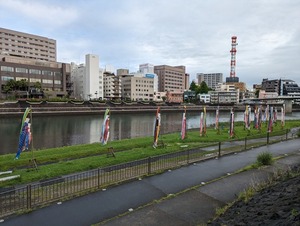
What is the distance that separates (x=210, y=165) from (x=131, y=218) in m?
7.03

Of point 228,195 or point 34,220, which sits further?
point 228,195

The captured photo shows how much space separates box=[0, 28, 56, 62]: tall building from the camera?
368 feet

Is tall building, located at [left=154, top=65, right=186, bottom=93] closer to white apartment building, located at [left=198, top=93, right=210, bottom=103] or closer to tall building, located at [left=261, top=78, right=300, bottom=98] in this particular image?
white apartment building, located at [left=198, top=93, right=210, bottom=103]

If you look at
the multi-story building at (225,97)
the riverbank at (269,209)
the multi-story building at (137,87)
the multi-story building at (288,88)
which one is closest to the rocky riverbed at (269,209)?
the riverbank at (269,209)

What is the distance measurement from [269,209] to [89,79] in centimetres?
10809

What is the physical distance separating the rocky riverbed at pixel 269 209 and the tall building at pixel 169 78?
545 ft

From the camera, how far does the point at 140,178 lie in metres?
10.7

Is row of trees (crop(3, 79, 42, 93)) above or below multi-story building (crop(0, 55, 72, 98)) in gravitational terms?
below

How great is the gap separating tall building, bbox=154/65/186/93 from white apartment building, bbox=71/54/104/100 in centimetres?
6938

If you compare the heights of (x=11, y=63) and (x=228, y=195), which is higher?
(x=11, y=63)

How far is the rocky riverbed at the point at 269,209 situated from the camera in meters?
5.47

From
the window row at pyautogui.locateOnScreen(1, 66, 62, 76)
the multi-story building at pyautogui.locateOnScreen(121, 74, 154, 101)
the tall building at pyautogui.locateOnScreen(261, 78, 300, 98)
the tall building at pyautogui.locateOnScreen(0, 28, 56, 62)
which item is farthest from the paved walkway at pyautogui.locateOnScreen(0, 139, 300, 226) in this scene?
the tall building at pyautogui.locateOnScreen(261, 78, 300, 98)

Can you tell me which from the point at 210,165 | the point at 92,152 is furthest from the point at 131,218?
the point at 92,152

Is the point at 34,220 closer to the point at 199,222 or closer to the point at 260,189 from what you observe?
the point at 199,222
